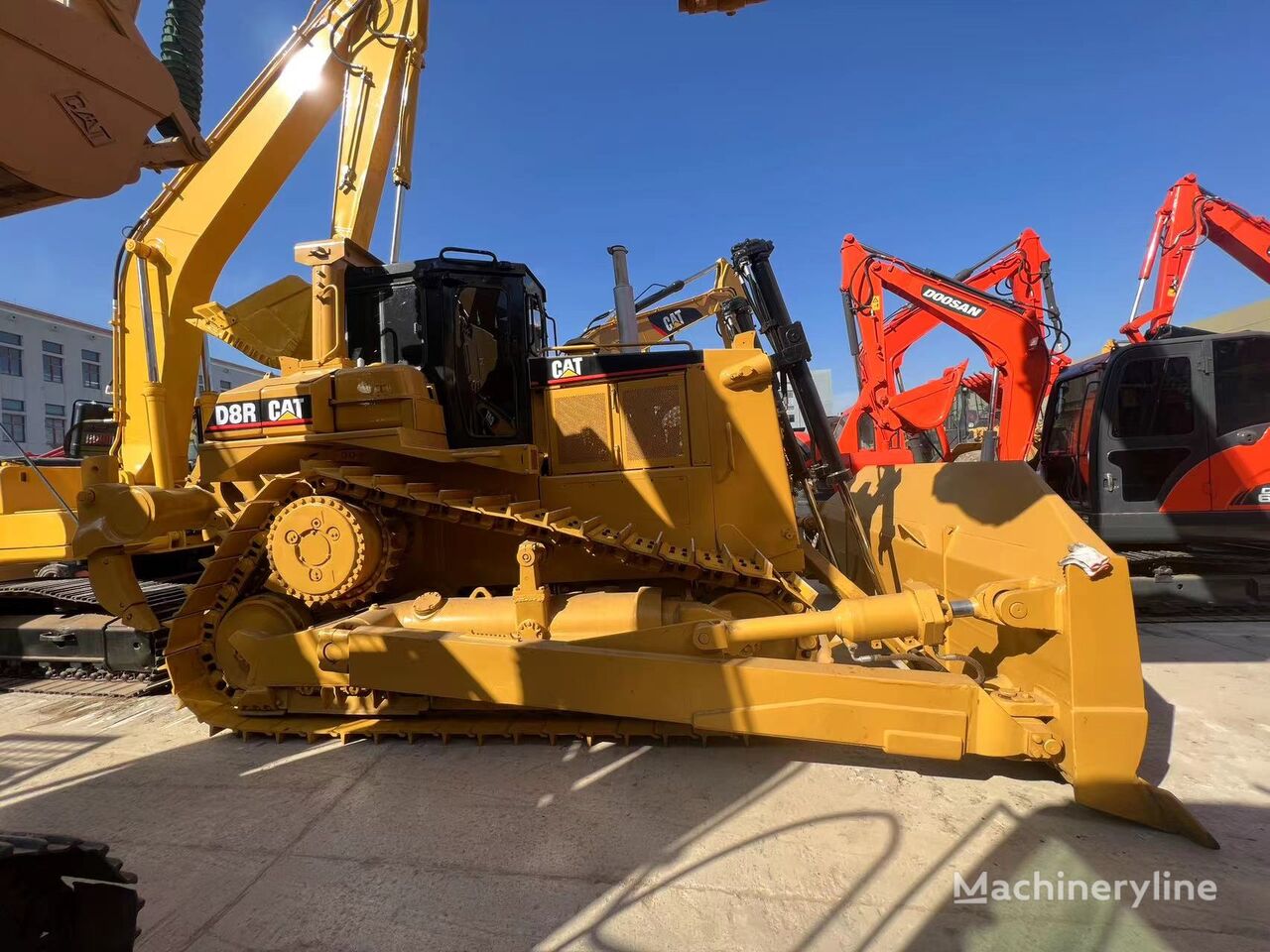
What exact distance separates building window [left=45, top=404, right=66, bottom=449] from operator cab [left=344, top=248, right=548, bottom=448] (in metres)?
38.4

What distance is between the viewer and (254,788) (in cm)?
300

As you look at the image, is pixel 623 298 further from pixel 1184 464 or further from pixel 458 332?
pixel 1184 464

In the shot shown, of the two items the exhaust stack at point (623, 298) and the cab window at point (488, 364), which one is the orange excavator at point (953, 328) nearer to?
the exhaust stack at point (623, 298)

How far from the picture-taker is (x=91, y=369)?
32.3 meters

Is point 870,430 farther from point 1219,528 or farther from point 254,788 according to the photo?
point 254,788

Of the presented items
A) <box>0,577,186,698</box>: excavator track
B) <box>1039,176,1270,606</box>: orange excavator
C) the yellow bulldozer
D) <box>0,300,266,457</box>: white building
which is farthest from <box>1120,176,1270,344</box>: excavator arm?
<box>0,300,266,457</box>: white building

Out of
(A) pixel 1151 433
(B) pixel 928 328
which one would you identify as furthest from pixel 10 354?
(A) pixel 1151 433

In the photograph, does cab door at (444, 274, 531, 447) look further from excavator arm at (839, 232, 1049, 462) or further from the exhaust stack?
excavator arm at (839, 232, 1049, 462)

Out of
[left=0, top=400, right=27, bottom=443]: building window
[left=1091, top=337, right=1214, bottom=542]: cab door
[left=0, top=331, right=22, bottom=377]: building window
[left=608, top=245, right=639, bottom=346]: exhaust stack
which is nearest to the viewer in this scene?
[left=1091, top=337, right=1214, bottom=542]: cab door

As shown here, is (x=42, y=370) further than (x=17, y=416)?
Yes

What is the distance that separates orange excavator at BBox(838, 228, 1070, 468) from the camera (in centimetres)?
743

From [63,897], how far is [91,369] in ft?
144

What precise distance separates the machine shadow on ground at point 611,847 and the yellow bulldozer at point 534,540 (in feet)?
0.87

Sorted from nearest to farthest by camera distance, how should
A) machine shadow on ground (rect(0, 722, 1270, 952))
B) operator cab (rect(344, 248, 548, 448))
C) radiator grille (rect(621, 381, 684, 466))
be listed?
machine shadow on ground (rect(0, 722, 1270, 952)) → operator cab (rect(344, 248, 548, 448)) → radiator grille (rect(621, 381, 684, 466))
